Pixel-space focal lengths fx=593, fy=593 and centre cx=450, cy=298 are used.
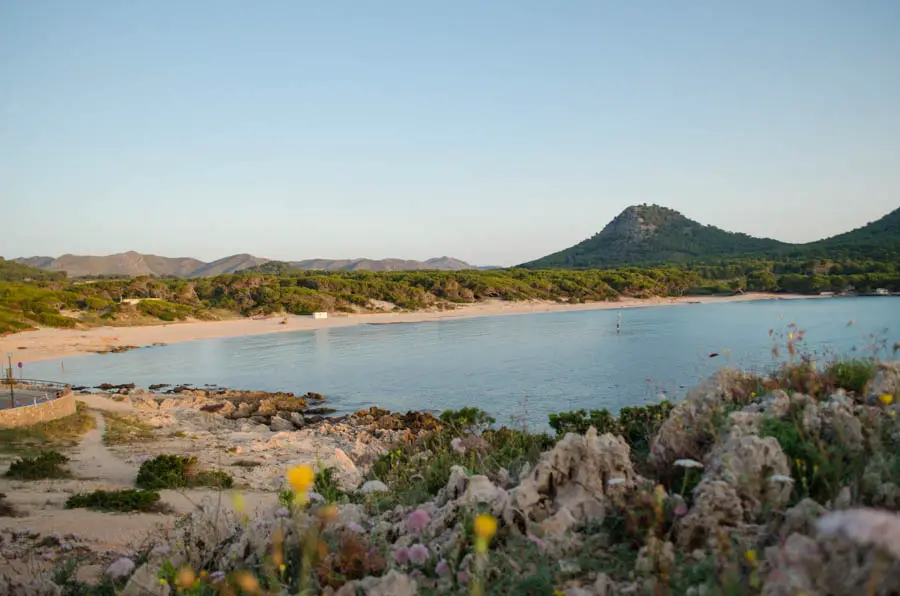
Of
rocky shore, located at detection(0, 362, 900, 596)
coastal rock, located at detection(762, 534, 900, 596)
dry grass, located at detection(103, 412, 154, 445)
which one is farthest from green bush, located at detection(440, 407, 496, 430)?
coastal rock, located at detection(762, 534, 900, 596)

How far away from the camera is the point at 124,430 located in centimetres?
1666

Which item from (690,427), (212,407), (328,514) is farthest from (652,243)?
(328,514)

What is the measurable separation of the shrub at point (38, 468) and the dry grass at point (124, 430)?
2780mm

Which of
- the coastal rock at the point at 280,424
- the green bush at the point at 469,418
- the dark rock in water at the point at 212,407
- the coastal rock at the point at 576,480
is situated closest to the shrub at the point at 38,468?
the coastal rock at the point at 280,424

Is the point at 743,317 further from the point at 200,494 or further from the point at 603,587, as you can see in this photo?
the point at 603,587

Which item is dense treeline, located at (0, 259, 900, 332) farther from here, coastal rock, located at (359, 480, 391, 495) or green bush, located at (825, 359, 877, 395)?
green bush, located at (825, 359, 877, 395)

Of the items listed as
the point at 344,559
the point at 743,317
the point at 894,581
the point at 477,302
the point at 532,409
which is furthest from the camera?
the point at 477,302

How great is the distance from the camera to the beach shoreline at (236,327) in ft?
133

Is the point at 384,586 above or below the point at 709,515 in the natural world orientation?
below

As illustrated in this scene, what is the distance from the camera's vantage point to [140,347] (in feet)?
146

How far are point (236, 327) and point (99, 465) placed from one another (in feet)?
138

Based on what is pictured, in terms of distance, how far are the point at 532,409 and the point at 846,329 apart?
2897 centimetres

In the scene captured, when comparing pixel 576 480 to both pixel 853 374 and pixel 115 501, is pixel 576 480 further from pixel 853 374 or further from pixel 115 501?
pixel 115 501

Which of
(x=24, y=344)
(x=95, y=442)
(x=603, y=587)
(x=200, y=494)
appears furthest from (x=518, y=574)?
(x=24, y=344)
